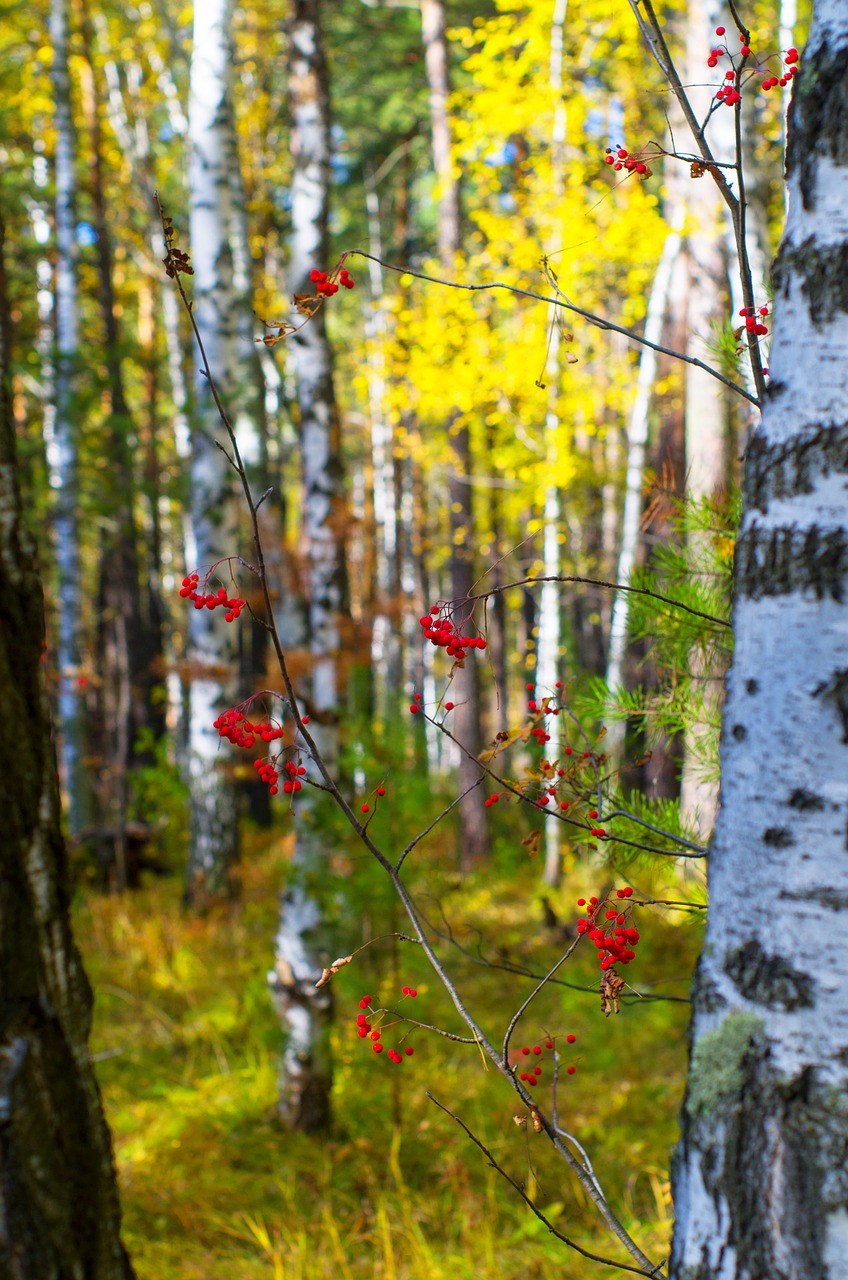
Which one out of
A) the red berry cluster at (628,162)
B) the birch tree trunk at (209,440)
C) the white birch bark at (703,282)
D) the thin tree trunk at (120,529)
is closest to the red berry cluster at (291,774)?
the red berry cluster at (628,162)

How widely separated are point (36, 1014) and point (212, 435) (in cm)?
451

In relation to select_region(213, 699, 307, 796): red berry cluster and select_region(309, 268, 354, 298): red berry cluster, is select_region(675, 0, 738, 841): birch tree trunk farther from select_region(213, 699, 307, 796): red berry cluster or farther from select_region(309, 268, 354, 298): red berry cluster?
select_region(309, 268, 354, 298): red berry cluster

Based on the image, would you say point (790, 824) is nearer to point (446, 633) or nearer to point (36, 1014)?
point (446, 633)

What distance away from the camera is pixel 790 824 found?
87cm

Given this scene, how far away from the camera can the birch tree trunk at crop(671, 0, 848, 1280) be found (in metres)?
0.82

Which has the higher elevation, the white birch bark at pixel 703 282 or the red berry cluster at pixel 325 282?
the white birch bark at pixel 703 282

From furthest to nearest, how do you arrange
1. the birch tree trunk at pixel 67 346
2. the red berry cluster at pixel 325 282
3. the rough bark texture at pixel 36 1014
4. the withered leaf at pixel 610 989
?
the birch tree trunk at pixel 67 346 → the rough bark texture at pixel 36 1014 → the red berry cluster at pixel 325 282 → the withered leaf at pixel 610 989

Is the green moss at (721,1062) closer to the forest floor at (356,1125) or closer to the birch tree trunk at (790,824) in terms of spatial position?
the birch tree trunk at (790,824)

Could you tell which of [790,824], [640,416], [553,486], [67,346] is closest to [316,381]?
[553,486]

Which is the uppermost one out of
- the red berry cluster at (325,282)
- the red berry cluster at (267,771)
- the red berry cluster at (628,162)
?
the red berry cluster at (628,162)

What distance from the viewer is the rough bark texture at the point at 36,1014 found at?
151cm

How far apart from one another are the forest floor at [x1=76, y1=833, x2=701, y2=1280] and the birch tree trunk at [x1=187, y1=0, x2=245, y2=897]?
2.38 ft

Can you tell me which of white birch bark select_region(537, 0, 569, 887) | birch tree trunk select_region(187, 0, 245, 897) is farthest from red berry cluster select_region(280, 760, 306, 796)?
white birch bark select_region(537, 0, 569, 887)

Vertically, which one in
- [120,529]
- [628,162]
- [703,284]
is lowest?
[120,529]
